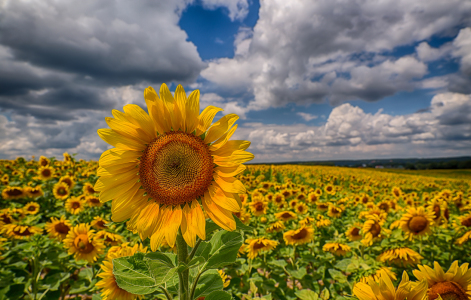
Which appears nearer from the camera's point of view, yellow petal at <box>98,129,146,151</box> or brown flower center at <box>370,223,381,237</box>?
yellow petal at <box>98,129,146,151</box>

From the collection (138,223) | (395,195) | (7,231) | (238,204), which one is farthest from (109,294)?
(395,195)

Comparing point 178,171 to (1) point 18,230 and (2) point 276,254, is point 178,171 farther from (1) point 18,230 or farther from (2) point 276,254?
(1) point 18,230

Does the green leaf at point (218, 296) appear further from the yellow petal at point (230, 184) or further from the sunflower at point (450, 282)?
the sunflower at point (450, 282)

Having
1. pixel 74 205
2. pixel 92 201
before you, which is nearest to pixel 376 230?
pixel 92 201

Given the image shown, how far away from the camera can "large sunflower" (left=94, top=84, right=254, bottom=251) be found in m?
1.31

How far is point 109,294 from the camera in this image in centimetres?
233

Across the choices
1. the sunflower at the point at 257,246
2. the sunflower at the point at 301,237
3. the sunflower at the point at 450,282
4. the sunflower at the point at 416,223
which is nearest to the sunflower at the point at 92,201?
the sunflower at the point at 257,246

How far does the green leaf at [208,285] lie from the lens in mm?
1562

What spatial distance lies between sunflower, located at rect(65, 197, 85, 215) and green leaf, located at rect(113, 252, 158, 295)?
18.2ft

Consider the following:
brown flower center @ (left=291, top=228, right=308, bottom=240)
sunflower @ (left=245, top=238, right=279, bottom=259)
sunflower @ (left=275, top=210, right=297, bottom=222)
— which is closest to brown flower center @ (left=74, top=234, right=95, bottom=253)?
sunflower @ (left=245, top=238, right=279, bottom=259)

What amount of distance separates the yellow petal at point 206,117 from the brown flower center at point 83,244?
3.64 meters

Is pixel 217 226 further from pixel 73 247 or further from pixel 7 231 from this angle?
pixel 7 231

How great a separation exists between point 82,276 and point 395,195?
10392 millimetres

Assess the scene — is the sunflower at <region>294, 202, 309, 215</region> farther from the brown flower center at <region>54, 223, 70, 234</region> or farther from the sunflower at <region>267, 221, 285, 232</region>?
the brown flower center at <region>54, 223, 70, 234</region>
